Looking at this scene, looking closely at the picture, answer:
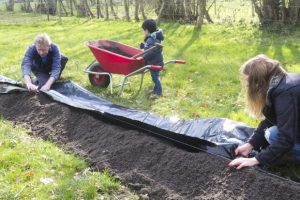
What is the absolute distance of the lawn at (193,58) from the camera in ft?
19.1

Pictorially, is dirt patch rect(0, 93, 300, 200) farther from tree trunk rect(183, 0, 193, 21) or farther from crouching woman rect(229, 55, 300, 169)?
tree trunk rect(183, 0, 193, 21)

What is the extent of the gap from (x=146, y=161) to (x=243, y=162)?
96 centimetres

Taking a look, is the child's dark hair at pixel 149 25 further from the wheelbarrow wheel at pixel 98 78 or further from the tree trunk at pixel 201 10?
the tree trunk at pixel 201 10

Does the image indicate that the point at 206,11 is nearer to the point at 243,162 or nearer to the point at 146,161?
the point at 146,161

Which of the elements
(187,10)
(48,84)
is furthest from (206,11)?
(48,84)

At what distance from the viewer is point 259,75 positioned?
304 cm

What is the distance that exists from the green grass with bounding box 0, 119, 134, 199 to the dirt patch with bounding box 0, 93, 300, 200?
0.16 meters

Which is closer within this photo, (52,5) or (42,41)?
(42,41)

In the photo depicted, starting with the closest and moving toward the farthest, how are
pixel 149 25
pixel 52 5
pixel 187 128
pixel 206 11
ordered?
pixel 187 128 < pixel 149 25 < pixel 206 11 < pixel 52 5

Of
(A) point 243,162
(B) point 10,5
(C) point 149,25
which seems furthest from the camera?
(B) point 10,5

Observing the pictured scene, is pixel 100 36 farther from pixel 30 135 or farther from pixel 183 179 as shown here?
pixel 183 179

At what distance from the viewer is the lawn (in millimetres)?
5832

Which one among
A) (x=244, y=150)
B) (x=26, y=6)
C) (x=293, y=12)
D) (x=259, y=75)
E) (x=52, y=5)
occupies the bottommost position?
(x=244, y=150)

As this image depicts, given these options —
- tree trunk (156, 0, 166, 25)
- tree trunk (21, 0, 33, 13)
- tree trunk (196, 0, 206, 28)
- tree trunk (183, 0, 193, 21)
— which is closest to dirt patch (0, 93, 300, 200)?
tree trunk (196, 0, 206, 28)
